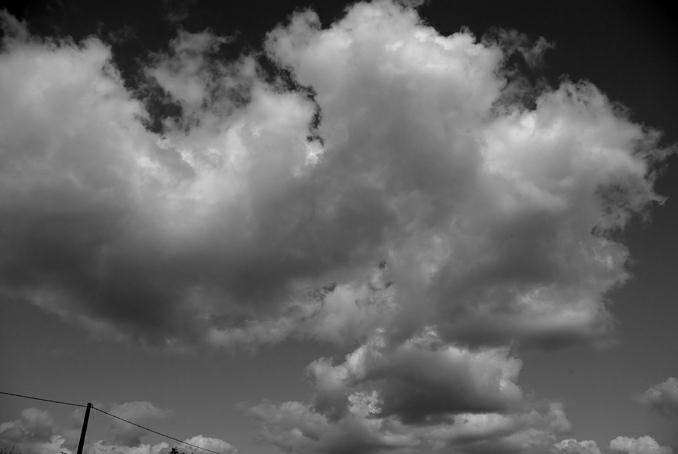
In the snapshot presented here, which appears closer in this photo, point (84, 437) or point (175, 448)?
point (84, 437)

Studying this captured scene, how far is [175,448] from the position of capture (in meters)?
124

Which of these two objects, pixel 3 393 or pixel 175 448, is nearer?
pixel 3 393

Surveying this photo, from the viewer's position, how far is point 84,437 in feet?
134

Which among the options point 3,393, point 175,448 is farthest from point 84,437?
point 175,448

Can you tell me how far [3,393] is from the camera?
127ft

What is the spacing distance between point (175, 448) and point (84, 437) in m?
93.9

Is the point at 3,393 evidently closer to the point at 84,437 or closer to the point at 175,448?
the point at 84,437

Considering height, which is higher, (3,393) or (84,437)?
(3,393)

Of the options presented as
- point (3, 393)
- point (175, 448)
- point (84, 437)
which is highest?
point (175, 448)

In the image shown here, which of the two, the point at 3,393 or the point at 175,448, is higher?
the point at 175,448

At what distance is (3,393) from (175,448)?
317 feet
